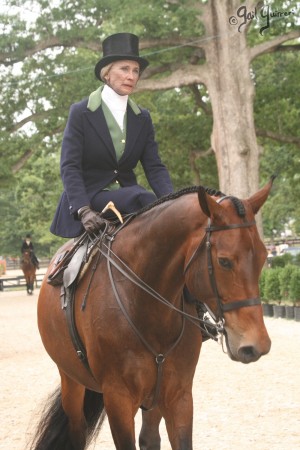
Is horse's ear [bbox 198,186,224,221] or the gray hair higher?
the gray hair

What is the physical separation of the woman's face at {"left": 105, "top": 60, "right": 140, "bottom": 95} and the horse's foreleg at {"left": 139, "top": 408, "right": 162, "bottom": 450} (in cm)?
210

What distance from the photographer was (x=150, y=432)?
5637mm

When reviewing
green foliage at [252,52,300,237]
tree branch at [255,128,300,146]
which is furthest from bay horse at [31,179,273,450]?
tree branch at [255,128,300,146]

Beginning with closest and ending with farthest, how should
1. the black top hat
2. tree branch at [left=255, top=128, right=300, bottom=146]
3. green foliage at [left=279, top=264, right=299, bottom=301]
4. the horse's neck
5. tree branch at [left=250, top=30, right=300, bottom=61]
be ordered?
the horse's neck < the black top hat < green foliage at [left=279, top=264, right=299, bottom=301] < tree branch at [left=250, top=30, right=300, bottom=61] < tree branch at [left=255, top=128, right=300, bottom=146]

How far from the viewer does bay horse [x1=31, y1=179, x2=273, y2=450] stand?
4137 millimetres

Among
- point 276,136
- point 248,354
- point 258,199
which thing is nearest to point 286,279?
point 276,136

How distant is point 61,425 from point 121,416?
170cm

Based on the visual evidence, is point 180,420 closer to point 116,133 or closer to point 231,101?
point 116,133

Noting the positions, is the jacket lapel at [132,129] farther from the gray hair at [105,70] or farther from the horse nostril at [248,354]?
the horse nostril at [248,354]

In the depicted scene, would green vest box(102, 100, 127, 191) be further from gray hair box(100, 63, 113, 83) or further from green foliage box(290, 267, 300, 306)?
green foliage box(290, 267, 300, 306)

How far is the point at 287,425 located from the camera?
26.1 ft

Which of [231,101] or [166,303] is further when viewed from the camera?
[231,101]

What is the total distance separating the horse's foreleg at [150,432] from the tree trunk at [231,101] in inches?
724

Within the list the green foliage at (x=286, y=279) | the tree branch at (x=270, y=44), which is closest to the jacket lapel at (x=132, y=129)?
the green foliage at (x=286, y=279)
